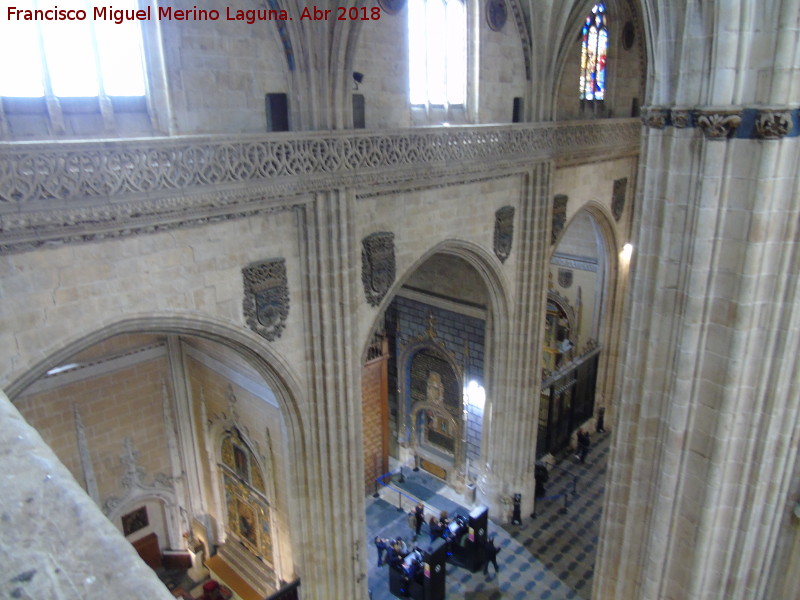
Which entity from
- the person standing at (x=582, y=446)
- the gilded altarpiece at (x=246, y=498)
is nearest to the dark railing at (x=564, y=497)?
the person standing at (x=582, y=446)

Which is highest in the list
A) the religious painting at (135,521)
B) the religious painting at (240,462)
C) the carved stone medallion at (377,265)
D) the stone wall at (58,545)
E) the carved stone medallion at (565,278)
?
the stone wall at (58,545)

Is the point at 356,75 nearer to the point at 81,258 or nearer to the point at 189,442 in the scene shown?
the point at 81,258

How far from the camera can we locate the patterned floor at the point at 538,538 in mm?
9766

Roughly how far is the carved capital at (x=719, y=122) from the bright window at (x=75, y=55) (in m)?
4.98

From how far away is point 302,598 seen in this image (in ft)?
27.3

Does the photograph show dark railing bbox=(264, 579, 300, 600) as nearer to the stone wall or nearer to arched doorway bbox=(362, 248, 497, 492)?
arched doorway bbox=(362, 248, 497, 492)

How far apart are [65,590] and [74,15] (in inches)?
230

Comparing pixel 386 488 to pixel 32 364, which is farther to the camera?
pixel 386 488

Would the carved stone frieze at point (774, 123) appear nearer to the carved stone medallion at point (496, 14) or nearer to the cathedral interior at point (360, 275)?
the cathedral interior at point (360, 275)

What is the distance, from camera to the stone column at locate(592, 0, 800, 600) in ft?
13.3

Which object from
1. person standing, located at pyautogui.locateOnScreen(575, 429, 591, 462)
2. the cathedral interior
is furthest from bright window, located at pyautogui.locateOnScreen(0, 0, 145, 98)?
person standing, located at pyautogui.locateOnScreen(575, 429, 591, 462)

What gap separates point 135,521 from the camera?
390 inches

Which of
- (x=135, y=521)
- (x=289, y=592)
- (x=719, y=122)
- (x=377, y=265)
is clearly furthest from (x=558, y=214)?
(x=135, y=521)

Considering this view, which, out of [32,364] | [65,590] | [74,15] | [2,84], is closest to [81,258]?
[32,364]
